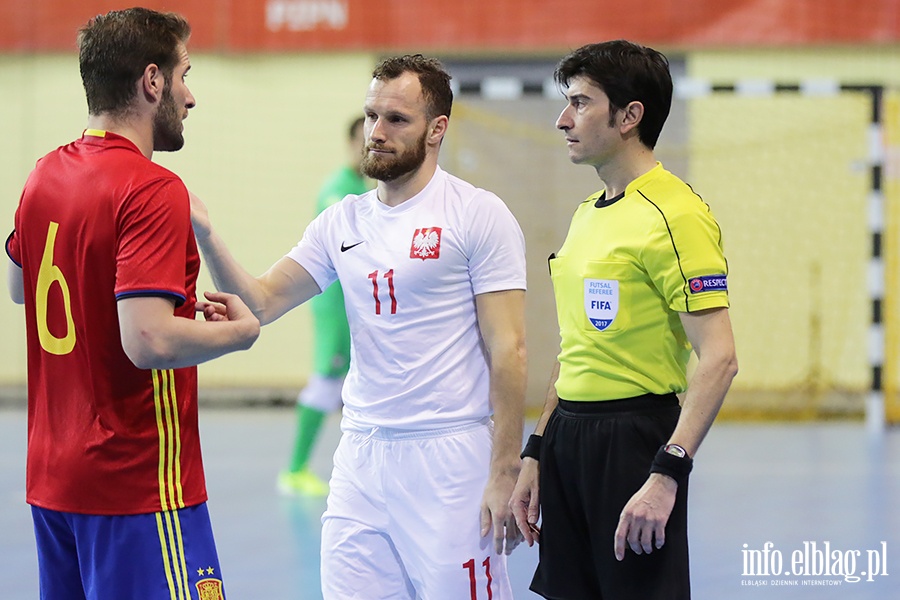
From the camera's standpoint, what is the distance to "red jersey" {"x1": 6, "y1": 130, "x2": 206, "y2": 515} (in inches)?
87.0

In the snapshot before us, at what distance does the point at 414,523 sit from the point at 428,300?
0.57 m

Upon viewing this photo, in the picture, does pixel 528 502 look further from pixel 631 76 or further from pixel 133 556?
pixel 631 76

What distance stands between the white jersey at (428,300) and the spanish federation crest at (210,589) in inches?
26.0

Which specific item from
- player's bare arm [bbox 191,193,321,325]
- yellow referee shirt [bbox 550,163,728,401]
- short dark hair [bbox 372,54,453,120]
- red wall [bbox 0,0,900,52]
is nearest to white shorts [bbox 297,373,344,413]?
player's bare arm [bbox 191,193,321,325]

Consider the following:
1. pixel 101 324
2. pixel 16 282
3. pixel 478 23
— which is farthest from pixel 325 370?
pixel 478 23

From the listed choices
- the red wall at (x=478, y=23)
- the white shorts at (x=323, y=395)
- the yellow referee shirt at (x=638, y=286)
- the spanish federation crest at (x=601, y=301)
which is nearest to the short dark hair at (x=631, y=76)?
the yellow referee shirt at (x=638, y=286)

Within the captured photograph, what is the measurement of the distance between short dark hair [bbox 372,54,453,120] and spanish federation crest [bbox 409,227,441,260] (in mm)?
322

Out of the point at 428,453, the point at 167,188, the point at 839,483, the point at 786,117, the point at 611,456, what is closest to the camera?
the point at 167,188

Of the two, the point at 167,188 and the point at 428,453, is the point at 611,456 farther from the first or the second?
the point at 167,188

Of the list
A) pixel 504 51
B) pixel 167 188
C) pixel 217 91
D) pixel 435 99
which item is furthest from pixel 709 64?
pixel 167 188

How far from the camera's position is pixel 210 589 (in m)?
2.34

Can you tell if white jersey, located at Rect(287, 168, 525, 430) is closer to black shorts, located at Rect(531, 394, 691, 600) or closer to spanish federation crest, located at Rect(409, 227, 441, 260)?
spanish federation crest, located at Rect(409, 227, 441, 260)

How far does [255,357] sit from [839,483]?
640cm

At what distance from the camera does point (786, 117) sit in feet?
35.7
